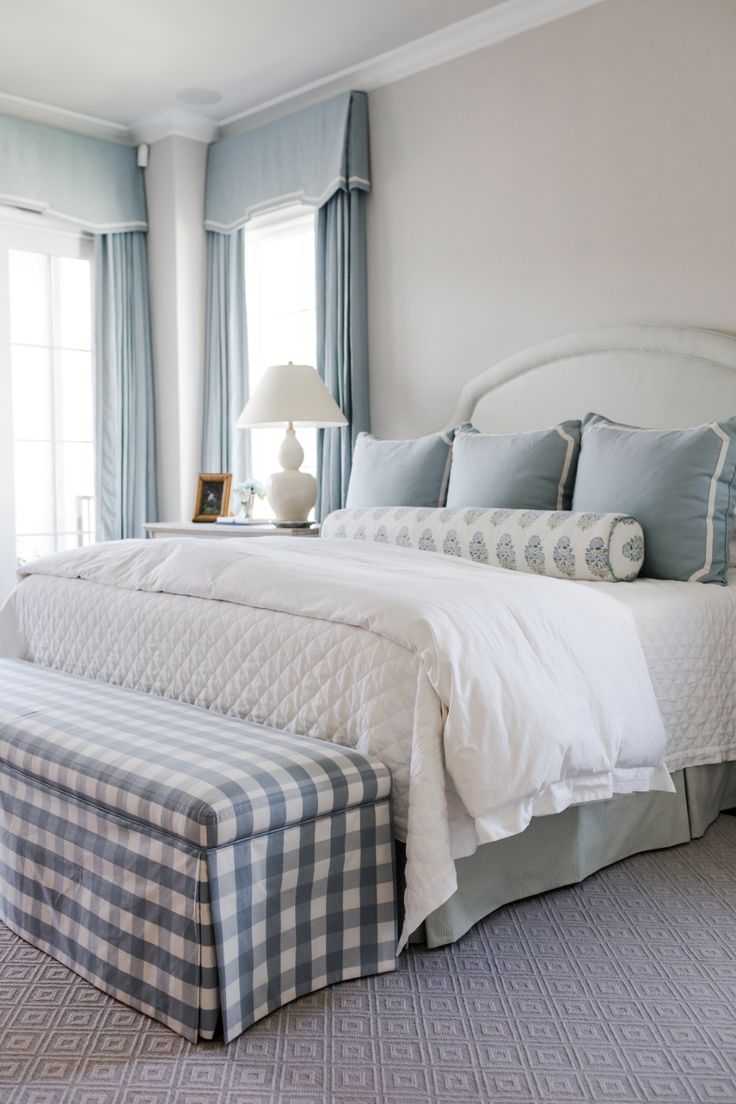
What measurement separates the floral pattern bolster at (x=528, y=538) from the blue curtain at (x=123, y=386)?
2012 mm

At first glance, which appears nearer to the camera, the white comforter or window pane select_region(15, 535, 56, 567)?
the white comforter

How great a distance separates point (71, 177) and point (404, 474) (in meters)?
2.39

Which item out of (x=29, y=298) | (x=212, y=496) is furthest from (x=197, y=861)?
(x=29, y=298)

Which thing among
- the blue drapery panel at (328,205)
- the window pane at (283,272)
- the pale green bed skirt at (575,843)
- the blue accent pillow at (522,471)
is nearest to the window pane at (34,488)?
the blue drapery panel at (328,205)

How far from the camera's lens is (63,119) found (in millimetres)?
4758

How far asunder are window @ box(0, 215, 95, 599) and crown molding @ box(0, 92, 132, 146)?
1.65ft

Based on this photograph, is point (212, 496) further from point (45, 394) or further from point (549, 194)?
point (549, 194)

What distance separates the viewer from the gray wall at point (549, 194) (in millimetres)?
3225

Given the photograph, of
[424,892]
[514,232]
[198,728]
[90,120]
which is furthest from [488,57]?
[424,892]

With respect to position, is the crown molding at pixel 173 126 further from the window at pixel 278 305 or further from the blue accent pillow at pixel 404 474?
the blue accent pillow at pixel 404 474

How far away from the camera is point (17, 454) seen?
473 cm

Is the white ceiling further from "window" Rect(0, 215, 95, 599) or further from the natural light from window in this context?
the natural light from window

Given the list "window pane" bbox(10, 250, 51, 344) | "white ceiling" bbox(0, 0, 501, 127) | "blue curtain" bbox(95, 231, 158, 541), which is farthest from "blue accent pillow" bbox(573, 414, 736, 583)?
"window pane" bbox(10, 250, 51, 344)

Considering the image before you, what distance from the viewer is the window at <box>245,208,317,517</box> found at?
475 centimetres
